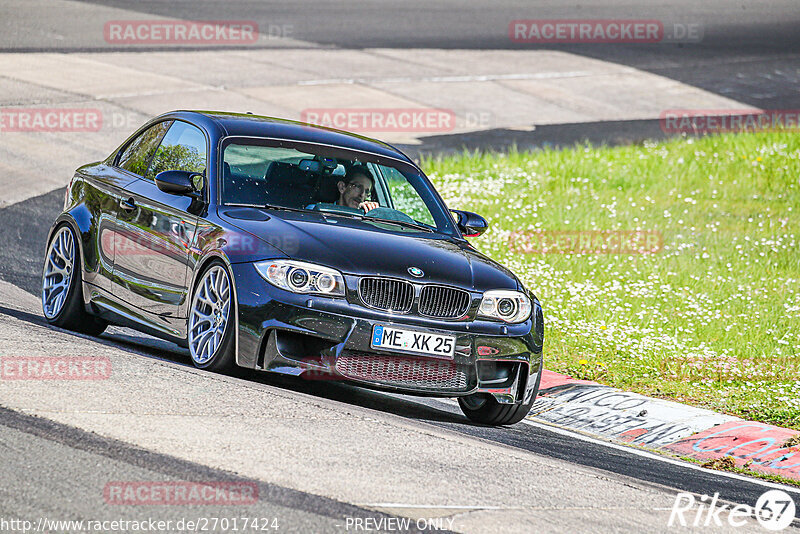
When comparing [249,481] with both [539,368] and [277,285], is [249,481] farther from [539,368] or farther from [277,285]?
[539,368]

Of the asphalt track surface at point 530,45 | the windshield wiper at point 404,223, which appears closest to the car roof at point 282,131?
the windshield wiper at point 404,223

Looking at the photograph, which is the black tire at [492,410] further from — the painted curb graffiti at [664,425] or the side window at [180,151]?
the side window at [180,151]

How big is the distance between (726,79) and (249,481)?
23.7 meters

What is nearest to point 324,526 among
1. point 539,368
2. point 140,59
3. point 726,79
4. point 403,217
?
point 539,368

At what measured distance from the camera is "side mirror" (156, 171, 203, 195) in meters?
7.74

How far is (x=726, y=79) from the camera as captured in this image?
27.1 metres

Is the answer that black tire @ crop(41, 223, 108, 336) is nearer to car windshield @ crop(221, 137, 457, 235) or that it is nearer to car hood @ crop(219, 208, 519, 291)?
car windshield @ crop(221, 137, 457, 235)

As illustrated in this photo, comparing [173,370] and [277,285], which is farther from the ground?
[277,285]

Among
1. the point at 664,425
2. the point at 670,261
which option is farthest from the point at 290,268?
the point at 670,261

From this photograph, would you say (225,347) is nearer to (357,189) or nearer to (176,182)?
(176,182)

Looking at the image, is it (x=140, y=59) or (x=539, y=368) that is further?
(x=140, y=59)

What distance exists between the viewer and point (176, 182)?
7750mm

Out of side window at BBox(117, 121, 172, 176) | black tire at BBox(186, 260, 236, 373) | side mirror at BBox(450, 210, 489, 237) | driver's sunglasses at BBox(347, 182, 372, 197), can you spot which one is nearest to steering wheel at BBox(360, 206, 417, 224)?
driver's sunglasses at BBox(347, 182, 372, 197)

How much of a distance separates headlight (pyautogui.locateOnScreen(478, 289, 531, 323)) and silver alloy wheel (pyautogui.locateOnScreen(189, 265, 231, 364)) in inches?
59.2
